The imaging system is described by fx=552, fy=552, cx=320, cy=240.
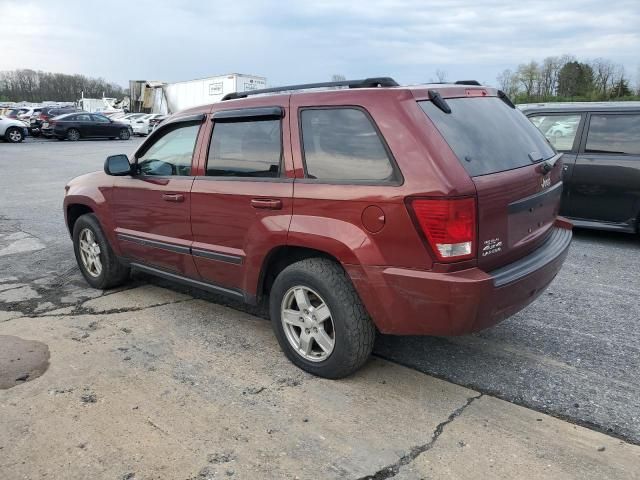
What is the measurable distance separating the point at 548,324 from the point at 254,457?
2.64 meters

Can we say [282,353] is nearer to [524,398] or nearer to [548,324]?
[524,398]

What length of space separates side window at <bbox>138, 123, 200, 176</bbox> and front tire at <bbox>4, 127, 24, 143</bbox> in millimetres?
25288

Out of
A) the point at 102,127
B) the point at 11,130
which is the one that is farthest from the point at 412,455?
the point at 102,127

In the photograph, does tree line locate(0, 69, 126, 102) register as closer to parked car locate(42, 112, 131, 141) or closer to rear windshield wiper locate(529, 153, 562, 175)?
parked car locate(42, 112, 131, 141)

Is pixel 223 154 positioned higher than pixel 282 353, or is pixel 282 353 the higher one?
pixel 223 154

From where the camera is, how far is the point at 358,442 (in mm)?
2805

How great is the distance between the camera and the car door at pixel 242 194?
348 centimetres

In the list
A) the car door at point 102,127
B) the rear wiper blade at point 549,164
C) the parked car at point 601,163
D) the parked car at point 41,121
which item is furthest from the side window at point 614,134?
the parked car at point 41,121

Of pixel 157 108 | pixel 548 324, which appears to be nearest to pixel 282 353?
pixel 548 324

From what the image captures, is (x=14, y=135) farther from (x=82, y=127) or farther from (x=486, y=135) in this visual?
(x=486, y=135)

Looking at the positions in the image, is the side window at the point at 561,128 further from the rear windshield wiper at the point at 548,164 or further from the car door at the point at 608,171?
the rear windshield wiper at the point at 548,164

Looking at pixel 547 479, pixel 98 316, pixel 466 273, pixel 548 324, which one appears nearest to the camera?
pixel 547 479

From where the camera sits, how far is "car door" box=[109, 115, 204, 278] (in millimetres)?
4156

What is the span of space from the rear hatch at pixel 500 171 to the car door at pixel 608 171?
10.7 ft
